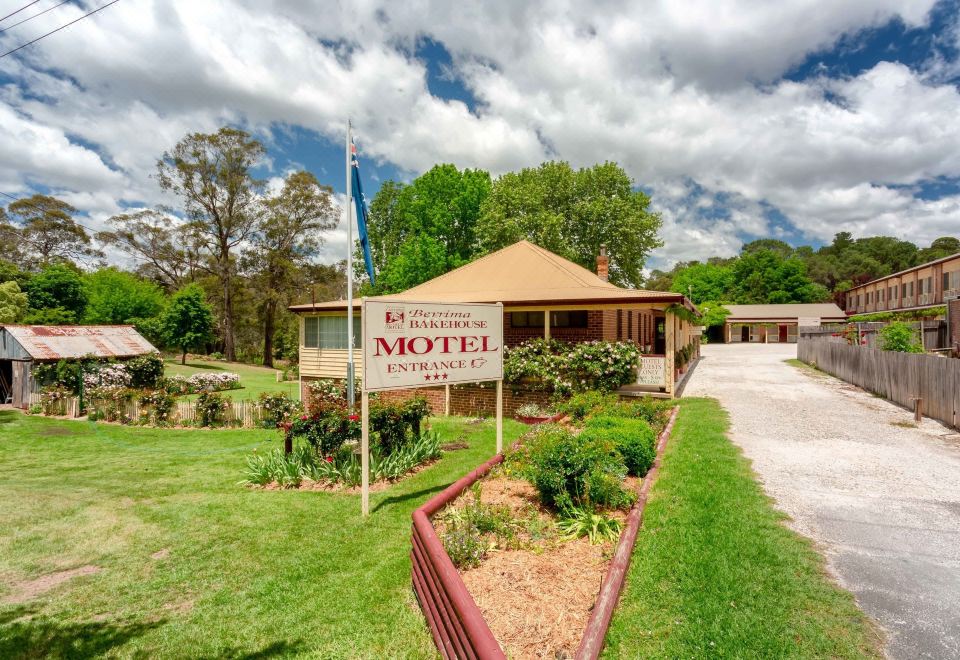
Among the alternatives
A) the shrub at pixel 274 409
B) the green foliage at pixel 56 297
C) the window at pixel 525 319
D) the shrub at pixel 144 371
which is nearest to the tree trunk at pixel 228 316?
the green foliage at pixel 56 297

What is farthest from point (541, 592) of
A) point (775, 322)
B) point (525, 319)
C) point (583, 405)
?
point (775, 322)

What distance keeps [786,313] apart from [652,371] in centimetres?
5012

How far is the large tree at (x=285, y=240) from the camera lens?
1586 inches

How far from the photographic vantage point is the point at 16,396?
18.1 m

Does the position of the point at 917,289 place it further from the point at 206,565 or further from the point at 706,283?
the point at 206,565

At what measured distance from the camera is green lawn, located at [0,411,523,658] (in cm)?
368

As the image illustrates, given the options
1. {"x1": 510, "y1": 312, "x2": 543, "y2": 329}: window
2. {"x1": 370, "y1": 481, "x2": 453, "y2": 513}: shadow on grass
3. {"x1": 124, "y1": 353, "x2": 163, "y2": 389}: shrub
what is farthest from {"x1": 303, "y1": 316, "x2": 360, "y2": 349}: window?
{"x1": 370, "y1": 481, "x2": 453, "y2": 513}: shadow on grass

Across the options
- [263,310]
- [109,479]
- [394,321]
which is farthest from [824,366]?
[263,310]

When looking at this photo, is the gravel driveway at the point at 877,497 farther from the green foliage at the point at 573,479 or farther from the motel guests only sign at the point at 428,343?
the motel guests only sign at the point at 428,343

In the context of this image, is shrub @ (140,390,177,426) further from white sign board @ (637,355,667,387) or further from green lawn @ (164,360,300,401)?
white sign board @ (637,355,667,387)

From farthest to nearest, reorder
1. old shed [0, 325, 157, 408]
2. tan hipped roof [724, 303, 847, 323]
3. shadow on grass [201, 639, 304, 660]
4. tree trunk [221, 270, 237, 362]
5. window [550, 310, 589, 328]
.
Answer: tan hipped roof [724, 303, 847, 323] < tree trunk [221, 270, 237, 362] < old shed [0, 325, 157, 408] < window [550, 310, 589, 328] < shadow on grass [201, 639, 304, 660]

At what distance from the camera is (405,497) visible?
22.7 feet

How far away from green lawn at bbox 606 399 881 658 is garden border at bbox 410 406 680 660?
165 millimetres

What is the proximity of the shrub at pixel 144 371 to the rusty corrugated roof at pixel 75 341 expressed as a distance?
1002 millimetres
